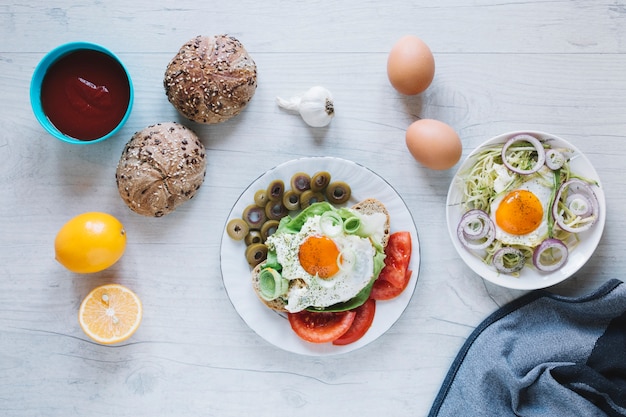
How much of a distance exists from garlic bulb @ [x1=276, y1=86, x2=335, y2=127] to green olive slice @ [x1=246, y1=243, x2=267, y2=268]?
413mm

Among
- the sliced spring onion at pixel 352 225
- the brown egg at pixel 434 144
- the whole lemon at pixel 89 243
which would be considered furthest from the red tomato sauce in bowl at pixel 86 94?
the brown egg at pixel 434 144

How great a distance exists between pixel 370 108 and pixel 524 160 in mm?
495

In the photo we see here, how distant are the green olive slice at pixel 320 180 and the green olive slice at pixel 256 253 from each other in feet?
0.79

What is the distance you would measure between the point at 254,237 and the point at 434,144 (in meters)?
0.61

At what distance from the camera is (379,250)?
1813 mm

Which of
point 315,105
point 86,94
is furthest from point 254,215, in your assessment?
point 86,94

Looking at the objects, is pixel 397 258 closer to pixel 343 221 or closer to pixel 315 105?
pixel 343 221

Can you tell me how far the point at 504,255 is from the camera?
185 centimetres

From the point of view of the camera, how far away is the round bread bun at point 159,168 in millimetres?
1777

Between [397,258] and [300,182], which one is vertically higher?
[300,182]

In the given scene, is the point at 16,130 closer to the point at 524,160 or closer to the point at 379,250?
the point at 379,250

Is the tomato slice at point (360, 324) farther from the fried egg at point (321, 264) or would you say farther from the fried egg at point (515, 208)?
the fried egg at point (515, 208)

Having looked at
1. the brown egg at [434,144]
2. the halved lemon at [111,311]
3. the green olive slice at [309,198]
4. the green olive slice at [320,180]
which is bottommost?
the halved lemon at [111,311]

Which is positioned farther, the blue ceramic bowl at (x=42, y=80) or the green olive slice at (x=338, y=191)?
the green olive slice at (x=338, y=191)
